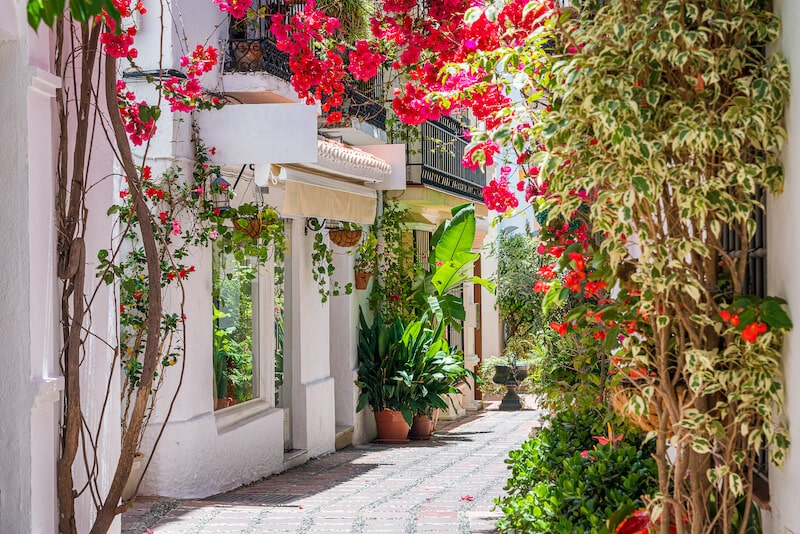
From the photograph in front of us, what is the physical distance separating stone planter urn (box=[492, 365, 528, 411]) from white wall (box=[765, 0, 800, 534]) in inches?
748

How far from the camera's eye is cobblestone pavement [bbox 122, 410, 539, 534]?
27.9 ft

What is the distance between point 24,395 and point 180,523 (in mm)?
3427

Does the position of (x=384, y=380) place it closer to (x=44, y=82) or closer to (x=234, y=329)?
(x=234, y=329)

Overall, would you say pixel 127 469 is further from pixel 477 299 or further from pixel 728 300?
pixel 477 299

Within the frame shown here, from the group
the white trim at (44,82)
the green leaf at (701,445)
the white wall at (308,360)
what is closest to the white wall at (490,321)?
the white wall at (308,360)

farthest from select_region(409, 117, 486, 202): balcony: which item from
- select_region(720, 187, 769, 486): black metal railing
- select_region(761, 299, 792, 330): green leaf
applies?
select_region(761, 299, 792, 330): green leaf

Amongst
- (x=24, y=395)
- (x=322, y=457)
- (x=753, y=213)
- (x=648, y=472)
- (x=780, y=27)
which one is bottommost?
(x=322, y=457)

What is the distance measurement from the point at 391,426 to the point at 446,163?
5.62 meters

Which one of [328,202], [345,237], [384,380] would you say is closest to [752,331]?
[328,202]

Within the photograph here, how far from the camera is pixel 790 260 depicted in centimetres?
408

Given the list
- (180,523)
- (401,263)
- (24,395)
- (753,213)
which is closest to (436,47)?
(753,213)

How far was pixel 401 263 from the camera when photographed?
1716 centimetres

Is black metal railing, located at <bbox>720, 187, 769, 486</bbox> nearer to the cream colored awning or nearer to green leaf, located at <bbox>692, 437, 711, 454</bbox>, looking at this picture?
green leaf, located at <bbox>692, 437, 711, 454</bbox>

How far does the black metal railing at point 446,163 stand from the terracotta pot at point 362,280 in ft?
7.87
